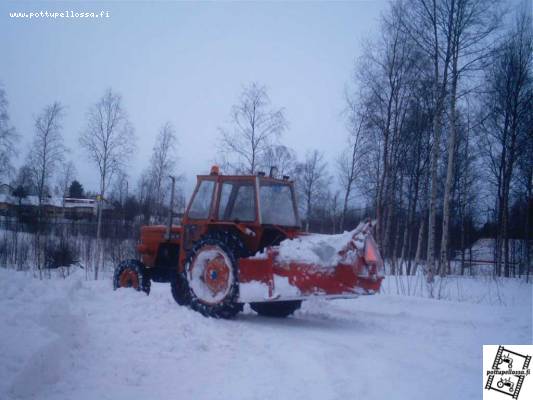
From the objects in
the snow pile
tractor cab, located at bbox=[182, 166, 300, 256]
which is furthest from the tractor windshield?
the snow pile

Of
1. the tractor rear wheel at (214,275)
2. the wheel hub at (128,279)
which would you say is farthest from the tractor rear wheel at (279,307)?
the wheel hub at (128,279)

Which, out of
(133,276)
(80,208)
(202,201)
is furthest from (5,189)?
(202,201)

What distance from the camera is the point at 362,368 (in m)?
5.64

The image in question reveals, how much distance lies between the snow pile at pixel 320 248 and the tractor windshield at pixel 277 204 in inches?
35.1

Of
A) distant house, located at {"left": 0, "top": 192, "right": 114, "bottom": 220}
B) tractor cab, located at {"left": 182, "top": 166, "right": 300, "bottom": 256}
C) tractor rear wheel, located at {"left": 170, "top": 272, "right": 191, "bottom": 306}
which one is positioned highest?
distant house, located at {"left": 0, "top": 192, "right": 114, "bottom": 220}

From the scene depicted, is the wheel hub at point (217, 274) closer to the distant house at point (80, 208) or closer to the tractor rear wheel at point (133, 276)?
the tractor rear wheel at point (133, 276)

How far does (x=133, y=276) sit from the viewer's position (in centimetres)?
1011

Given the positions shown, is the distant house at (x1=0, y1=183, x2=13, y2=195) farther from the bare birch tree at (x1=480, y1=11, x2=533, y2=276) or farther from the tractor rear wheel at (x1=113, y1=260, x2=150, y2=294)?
the bare birch tree at (x1=480, y1=11, x2=533, y2=276)

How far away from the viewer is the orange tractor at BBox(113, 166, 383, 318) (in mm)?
7621

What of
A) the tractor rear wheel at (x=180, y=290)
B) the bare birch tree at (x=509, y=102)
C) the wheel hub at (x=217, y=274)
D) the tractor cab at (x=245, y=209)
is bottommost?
the tractor rear wheel at (x=180, y=290)

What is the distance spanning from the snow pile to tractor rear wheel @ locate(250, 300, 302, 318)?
177 cm

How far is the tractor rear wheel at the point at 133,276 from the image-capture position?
392 inches

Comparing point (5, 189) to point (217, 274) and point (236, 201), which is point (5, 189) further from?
point (217, 274)

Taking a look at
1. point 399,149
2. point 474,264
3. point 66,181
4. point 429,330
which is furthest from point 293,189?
A: point 66,181
